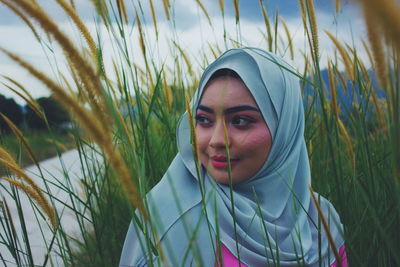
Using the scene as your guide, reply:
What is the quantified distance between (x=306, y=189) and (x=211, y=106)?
1.27 ft

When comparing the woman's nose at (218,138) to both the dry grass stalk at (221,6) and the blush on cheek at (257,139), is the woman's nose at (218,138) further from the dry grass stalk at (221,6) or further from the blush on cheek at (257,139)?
the dry grass stalk at (221,6)

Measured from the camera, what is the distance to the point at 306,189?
1.23 meters

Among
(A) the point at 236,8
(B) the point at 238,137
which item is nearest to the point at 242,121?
(B) the point at 238,137

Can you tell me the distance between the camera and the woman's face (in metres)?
1.16

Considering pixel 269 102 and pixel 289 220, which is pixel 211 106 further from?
pixel 289 220

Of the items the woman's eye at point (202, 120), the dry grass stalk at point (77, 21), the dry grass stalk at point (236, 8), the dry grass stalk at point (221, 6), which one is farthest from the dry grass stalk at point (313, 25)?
the dry grass stalk at point (221, 6)

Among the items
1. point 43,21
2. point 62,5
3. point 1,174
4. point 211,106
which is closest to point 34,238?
point 1,174

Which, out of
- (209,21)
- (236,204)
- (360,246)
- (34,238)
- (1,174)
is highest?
(209,21)

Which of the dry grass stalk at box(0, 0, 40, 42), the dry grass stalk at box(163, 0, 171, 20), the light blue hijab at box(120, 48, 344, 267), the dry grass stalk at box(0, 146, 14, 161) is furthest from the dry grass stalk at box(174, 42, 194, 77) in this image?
the dry grass stalk at box(0, 146, 14, 161)

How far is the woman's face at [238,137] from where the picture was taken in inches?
45.8

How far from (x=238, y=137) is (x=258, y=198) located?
20cm

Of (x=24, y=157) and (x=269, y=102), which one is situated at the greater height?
(x=269, y=102)

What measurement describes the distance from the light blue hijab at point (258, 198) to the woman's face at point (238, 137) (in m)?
0.03

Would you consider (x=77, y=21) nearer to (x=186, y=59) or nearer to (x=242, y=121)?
(x=242, y=121)
